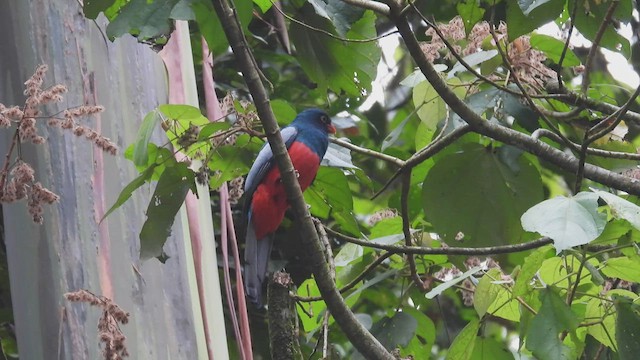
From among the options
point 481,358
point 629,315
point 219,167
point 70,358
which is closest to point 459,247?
point 481,358

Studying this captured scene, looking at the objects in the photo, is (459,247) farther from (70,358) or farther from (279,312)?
(70,358)

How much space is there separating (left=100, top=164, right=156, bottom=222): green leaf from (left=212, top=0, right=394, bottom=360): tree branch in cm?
31

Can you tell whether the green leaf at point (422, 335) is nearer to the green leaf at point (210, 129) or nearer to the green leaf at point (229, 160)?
the green leaf at point (229, 160)

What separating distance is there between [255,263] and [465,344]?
93 cm

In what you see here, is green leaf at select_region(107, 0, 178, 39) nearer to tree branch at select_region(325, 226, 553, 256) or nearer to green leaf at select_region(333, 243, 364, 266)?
tree branch at select_region(325, 226, 553, 256)

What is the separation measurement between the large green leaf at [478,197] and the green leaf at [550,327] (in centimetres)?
47

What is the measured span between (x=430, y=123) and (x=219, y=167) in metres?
0.79

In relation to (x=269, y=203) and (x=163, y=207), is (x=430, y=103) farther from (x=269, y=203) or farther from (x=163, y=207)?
(x=163, y=207)

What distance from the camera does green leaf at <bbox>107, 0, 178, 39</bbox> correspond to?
2215 millimetres

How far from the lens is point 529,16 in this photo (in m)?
2.54

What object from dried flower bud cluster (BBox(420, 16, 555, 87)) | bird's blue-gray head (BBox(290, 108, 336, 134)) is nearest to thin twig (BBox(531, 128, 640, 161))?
dried flower bud cluster (BBox(420, 16, 555, 87))

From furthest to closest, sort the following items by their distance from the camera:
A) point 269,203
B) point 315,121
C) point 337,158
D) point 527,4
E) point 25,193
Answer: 1. point 315,121
2. point 269,203
3. point 337,158
4. point 527,4
5. point 25,193

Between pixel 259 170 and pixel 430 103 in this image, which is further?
pixel 259 170

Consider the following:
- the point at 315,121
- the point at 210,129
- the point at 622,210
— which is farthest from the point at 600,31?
the point at 315,121
